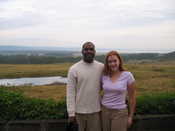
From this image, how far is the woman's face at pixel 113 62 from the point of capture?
3441 mm

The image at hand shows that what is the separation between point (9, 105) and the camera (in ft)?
15.4

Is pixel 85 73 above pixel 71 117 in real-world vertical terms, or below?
above

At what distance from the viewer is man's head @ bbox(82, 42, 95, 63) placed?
3.44m

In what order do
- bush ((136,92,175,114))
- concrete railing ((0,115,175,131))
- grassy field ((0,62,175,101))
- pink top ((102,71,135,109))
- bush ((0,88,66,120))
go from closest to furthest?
pink top ((102,71,135,109)) < concrete railing ((0,115,175,131)) < bush ((0,88,66,120)) < bush ((136,92,175,114)) < grassy field ((0,62,175,101))

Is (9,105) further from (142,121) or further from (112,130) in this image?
(142,121)

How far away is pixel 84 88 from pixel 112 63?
530 mm

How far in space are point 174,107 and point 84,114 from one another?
219 centimetres

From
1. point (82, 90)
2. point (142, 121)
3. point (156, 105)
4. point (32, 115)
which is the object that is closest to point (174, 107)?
point (156, 105)

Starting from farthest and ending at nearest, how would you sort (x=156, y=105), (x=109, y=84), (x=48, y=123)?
(x=156, y=105), (x=48, y=123), (x=109, y=84)

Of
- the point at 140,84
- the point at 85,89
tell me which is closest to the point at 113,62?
the point at 85,89

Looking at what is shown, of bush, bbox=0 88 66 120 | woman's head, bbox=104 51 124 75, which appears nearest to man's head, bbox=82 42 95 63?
woman's head, bbox=104 51 124 75

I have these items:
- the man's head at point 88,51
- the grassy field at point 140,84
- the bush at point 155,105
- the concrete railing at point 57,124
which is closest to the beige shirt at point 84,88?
the man's head at point 88,51

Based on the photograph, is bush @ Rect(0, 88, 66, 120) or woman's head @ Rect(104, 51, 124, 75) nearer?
woman's head @ Rect(104, 51, 124, 75)

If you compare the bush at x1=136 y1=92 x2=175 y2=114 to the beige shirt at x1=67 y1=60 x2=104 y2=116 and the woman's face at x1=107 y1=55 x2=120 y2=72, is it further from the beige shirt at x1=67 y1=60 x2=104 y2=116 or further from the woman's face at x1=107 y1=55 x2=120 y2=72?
the woman's face at x1=107 y1=55 x2=120 y2=72
